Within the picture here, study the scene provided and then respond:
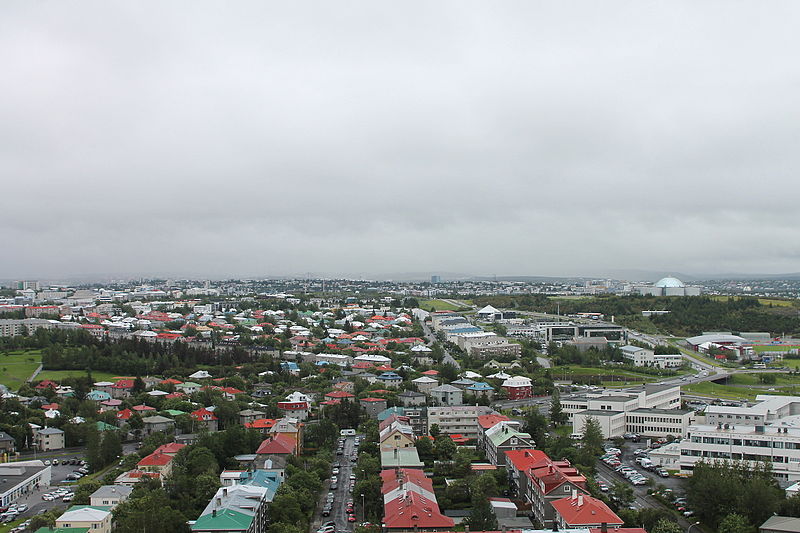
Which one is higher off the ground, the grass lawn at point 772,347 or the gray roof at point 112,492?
the grass lawn at point 772,347

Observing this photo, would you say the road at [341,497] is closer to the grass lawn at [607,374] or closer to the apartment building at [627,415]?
the apartment building at [627,415]

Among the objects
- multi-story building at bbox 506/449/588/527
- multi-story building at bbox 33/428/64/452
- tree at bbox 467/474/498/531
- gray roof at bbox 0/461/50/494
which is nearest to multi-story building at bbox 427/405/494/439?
multi-story building at bbox 506/449/588/527

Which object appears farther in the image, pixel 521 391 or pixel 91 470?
pixel 521 391

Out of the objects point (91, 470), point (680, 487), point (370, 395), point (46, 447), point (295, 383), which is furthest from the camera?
point (295, 383)

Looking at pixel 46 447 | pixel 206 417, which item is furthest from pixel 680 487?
pixel 46 447

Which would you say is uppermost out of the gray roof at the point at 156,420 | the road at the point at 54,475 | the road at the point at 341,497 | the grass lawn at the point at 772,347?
the grass lawn at the point at 772,347

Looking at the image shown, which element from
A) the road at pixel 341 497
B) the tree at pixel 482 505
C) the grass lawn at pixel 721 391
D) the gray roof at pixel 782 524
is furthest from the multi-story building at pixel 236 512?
the grass lawn at pixel 721 391

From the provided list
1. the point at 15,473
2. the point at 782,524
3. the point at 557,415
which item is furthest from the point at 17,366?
the point at 782,524

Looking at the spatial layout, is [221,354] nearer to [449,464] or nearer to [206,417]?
[206,417]
